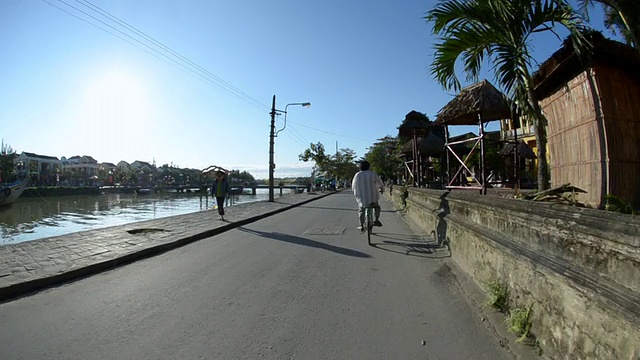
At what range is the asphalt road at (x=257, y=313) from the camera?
3123 mm

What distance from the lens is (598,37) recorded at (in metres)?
4.38

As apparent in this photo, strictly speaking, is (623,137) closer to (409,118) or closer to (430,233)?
(430,233)

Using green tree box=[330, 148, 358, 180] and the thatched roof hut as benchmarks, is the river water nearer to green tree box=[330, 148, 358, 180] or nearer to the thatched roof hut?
the thatched roof hut

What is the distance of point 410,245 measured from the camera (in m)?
8.05

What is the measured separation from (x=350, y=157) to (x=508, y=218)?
73.5 m

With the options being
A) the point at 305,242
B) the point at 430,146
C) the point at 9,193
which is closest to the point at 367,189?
the point at 305,242

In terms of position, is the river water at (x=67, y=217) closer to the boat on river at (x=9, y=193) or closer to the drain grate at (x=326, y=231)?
the boat on river at (x=9, y=193)

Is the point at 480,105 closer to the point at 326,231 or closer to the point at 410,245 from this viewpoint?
the point at 410,245

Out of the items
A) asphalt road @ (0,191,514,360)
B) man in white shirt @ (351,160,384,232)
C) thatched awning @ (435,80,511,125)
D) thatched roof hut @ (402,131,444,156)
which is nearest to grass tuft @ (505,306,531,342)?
asphalt road @ (0,191,514,360)

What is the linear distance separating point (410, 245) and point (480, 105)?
3.42 metres

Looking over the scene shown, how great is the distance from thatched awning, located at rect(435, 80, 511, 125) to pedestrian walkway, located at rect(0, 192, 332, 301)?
7.18m

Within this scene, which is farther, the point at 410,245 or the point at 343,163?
the point at 343,163

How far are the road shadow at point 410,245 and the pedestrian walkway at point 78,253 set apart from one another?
4.69 meters

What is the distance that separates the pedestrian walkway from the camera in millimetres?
5094
